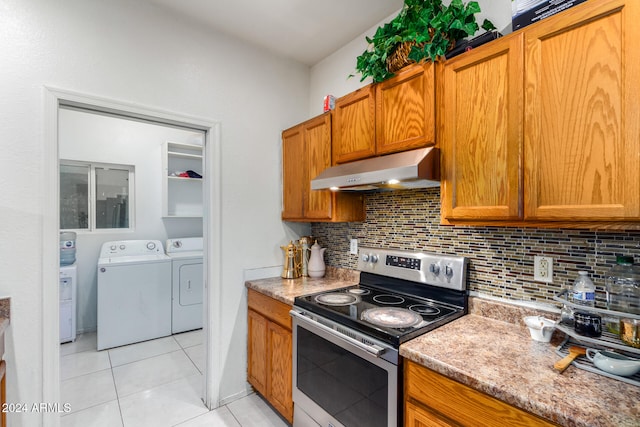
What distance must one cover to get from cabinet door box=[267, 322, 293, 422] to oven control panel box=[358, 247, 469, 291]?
70 centimetres

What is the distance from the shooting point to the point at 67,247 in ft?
10.3

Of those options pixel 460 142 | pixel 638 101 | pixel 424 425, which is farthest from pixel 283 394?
pixel 638 101

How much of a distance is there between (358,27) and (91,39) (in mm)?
1688

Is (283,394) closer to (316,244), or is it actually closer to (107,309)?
(316,244)

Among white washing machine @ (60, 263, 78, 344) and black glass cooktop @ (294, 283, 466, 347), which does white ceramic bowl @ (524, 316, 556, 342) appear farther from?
white washing machine @ (60, 263, 78, 344)

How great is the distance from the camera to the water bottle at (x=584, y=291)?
1.11 meters

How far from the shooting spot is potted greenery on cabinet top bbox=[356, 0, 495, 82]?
1.33 m

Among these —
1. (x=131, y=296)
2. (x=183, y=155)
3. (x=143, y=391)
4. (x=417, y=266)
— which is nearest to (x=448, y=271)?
(x=417, y=266)

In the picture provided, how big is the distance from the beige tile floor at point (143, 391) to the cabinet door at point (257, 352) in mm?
172

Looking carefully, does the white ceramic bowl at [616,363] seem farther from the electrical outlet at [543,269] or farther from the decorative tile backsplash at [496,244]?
the electrical outlet at [543,269]

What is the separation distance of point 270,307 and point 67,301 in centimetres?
246

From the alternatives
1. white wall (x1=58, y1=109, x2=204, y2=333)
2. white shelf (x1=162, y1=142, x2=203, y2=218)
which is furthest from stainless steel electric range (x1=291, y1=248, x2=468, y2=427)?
white shelf (x1=162, y1=142, x2=203, y2=218)

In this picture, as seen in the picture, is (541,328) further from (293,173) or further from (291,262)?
(293,173)

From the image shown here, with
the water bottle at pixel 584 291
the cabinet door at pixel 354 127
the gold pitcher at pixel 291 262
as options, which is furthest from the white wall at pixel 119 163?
the water bottle at pixel 584 291
